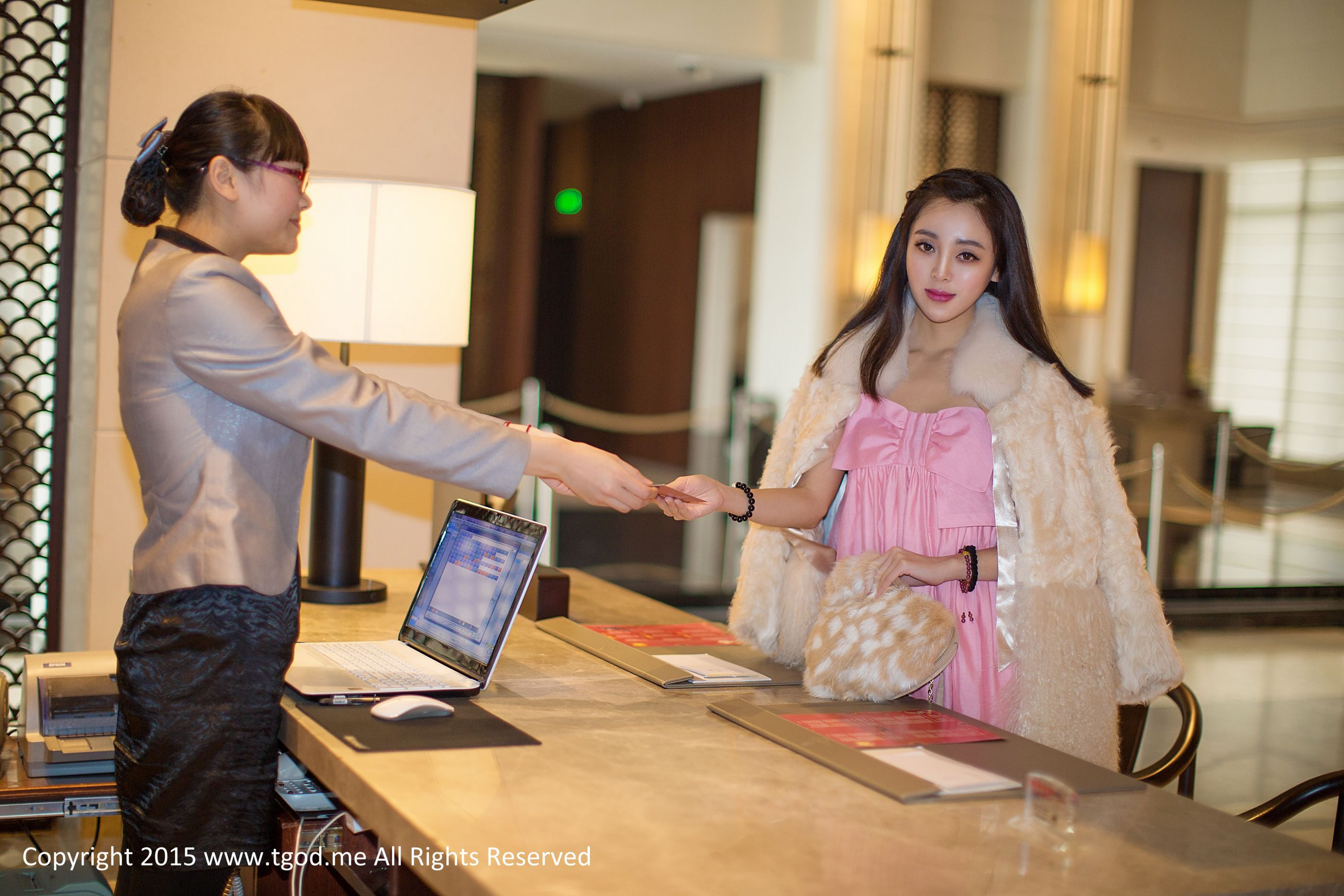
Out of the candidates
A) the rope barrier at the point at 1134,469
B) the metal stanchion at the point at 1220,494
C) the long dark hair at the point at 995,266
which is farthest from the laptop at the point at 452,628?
the rope barrier at the point at 1134,469

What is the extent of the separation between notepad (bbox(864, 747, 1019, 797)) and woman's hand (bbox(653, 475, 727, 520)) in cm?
72

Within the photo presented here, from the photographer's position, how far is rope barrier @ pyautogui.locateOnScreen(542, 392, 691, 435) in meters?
8.78

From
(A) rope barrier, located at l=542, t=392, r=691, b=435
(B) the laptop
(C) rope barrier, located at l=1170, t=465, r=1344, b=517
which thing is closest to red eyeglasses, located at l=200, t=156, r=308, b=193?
(B) the laptop

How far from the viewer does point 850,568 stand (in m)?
2.23

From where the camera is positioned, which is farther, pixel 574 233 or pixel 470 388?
pixel 574 233

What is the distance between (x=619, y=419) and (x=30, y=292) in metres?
7.13

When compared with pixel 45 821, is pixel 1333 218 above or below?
above

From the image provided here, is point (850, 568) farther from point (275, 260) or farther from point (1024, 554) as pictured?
point (275, 260)

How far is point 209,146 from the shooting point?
188cm

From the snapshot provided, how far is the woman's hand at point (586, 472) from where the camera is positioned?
205cm

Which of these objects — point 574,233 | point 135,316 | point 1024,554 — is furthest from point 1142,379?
point 135,316

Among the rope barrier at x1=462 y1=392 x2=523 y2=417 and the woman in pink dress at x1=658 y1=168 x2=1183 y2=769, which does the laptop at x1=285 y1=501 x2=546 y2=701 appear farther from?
the rope barrier at x1=462 y1=392 x2=523 y2=417

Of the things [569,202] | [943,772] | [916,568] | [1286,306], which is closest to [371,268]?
[916,568]

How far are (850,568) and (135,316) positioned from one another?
1.26 m
